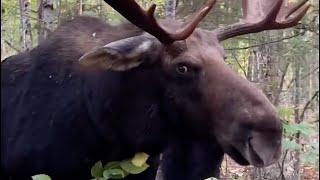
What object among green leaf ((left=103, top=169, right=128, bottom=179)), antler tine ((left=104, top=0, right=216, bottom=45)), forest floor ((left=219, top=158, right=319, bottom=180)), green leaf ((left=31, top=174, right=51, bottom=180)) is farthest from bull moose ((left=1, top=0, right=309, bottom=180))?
forest floor ((left=219, top=158, right=319, bottom=180))

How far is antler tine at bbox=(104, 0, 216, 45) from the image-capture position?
188 inches

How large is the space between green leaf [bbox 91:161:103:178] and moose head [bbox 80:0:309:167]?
69 cm

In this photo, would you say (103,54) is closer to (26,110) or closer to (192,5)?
(26,110)

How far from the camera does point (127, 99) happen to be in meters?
5.01

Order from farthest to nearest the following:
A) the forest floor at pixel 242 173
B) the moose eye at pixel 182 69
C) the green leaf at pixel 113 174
A: the forest floor at pixel 242 173 → the green leaf at pixel 113 174 → the moose eye at pixel 182 69

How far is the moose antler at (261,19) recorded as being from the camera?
546cm

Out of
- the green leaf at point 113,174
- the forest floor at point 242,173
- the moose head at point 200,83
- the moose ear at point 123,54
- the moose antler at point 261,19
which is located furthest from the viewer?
the forest floor at point 242,173

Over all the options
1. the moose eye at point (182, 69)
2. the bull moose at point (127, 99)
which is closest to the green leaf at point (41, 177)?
the bull moose at point (127, 99)

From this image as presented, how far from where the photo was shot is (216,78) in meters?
4.66

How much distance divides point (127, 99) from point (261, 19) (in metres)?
1.40

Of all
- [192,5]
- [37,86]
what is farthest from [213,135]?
[192,5]

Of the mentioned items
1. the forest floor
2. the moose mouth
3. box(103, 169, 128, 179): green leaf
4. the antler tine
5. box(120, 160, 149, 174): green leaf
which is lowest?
the forest floor

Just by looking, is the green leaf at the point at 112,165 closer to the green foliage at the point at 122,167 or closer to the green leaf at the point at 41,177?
the green foliage at the point at 122,167

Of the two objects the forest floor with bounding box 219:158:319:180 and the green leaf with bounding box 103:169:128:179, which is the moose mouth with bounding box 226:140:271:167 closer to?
the green leaf with bounding box 103:169:128:179
